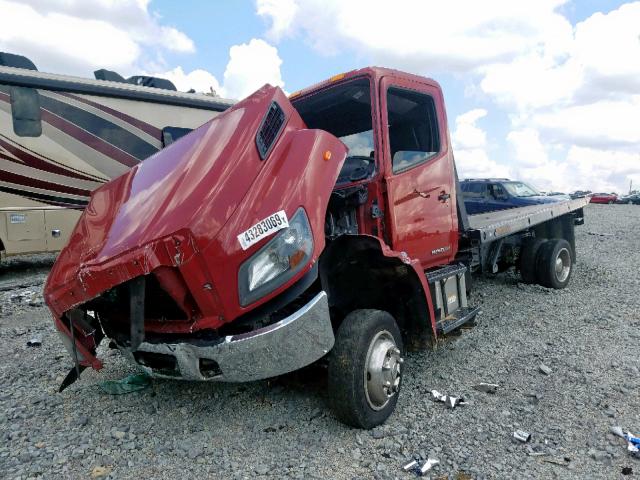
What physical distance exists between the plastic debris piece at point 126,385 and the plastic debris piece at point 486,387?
8.71 ft

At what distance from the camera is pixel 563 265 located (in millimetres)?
7027

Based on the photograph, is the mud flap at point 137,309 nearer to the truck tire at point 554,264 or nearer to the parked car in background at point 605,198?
the truck tire at point 554,264

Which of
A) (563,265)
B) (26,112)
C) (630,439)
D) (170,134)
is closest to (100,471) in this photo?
(630,439)

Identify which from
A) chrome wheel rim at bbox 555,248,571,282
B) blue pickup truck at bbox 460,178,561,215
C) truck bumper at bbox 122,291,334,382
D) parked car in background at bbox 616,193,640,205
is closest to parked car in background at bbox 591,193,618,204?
parked car in background at bbox 616,193,640,205

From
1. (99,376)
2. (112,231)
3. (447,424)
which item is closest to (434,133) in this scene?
(447,424)

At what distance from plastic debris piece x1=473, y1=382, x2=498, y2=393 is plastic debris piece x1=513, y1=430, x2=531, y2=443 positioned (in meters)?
0.62

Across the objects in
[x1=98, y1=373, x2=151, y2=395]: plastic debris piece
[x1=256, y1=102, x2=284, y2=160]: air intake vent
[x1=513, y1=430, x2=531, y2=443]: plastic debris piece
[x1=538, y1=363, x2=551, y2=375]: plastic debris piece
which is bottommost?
[x1=538, y1=363, x2=551, y2=375]: plastic debris piece

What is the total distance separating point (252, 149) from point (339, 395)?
160 centimetres

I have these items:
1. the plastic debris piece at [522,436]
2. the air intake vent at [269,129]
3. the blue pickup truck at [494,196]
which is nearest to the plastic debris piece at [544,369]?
the plastic debris piece at [522,436]

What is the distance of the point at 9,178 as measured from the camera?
26.3 feet

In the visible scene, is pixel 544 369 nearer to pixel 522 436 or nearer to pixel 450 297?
pixel 450 297

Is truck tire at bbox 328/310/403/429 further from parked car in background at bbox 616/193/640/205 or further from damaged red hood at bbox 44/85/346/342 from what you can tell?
parked car in background at bbox 616/193/640/205

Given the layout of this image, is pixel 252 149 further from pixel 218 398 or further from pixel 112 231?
pixel 218 398

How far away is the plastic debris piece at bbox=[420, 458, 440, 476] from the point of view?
2.72 meters
